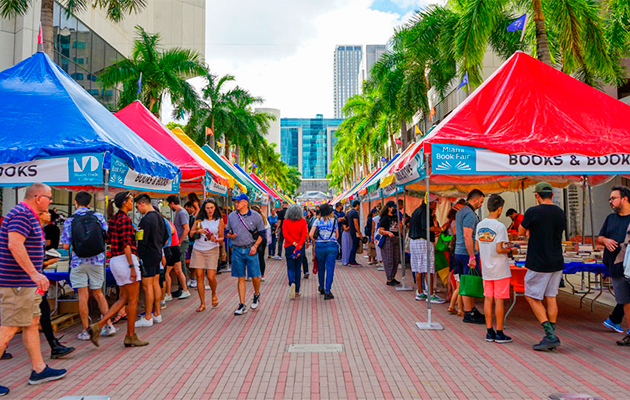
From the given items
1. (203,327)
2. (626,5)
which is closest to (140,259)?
(203,327)

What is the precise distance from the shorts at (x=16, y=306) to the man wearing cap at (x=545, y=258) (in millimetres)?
5727

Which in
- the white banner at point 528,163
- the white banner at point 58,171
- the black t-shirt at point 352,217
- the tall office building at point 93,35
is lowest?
the black t-shirt at point 352,217

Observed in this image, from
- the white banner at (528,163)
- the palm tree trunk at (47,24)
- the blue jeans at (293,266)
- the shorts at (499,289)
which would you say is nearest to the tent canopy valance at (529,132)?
the white banner at (528,163)

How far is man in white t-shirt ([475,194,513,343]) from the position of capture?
6105 mm

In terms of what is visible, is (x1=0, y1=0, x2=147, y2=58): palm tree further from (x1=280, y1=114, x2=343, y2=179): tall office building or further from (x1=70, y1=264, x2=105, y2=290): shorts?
(x1=280, y1=114, x2=343, y2=179): tall office building

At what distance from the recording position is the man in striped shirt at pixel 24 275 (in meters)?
4.47

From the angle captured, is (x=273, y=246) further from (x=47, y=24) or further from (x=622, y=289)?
(x=622, y=289)

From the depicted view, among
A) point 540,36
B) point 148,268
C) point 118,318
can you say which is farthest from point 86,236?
point 540,36

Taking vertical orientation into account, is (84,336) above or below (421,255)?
below

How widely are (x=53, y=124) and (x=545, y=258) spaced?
7.30 meters

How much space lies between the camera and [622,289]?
6.04m

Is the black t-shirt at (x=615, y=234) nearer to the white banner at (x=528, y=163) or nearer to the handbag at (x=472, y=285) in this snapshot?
Answer: the white banner at (x=528, y=163)

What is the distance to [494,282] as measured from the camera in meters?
6.23

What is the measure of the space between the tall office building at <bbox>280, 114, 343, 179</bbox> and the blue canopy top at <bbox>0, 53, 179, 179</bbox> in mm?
173538
